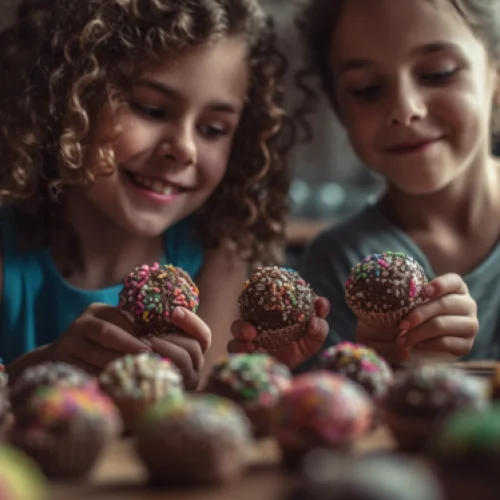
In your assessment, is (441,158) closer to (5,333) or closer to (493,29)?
(493,29)

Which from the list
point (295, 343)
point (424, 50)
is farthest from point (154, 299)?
point (424, 50)

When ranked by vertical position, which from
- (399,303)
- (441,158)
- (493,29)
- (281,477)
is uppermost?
(493,29)

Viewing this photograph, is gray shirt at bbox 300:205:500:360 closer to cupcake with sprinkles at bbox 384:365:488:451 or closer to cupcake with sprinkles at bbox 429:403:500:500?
cupcake with sprinkles at bbox 384:365:488:451

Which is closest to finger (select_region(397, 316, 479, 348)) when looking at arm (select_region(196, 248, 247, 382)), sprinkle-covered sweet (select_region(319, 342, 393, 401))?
sprinkle-covered sweet (select_region(319, 342, 393, 401))

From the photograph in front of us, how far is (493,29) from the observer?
5.72 feet

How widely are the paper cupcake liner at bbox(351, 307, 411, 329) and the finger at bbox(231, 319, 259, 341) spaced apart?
164mm

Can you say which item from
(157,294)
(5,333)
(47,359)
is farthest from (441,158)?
(5,333)

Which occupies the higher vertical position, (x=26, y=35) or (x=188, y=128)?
(x=26, y=35)

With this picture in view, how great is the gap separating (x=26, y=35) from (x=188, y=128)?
0.47 m

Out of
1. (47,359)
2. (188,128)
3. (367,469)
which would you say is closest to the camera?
(367,469)

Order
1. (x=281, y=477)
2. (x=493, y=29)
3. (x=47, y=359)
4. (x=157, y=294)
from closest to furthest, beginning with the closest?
(x=281, y=477) < (x=157, y=294) < (x=47, y=359) < (x=493, y=29)

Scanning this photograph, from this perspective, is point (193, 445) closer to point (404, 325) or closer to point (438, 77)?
point (404, 325)

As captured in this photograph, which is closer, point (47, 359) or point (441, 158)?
point (47, 359)

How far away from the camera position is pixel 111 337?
1.21 metres
